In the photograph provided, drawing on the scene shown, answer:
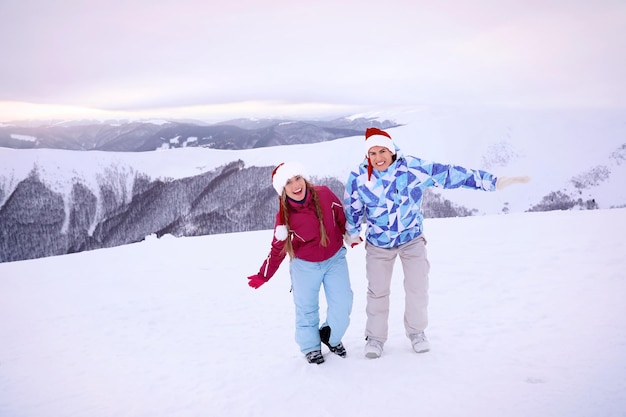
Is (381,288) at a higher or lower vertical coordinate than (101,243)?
higher

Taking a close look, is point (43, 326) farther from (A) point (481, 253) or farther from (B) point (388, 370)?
(A) point (481, 253)

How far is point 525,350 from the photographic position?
Answer: 11.8 feet

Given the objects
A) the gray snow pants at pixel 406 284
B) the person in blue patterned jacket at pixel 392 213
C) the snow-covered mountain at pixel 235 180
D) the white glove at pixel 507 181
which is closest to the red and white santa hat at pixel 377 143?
the person in blue patterned jacket at pixel 392 213

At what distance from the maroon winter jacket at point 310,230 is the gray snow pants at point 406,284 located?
0.39 metres

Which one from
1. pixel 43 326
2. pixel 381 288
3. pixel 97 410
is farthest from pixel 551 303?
pixel 43 326

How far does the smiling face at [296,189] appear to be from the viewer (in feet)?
12.0

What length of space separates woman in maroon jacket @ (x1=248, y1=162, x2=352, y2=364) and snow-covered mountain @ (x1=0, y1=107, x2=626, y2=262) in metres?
71.7

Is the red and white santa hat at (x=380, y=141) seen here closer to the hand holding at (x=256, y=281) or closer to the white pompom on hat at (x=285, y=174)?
the white pompom on hat at (x=285, y=174)

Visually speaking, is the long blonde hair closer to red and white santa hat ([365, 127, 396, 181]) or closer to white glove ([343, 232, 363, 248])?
white glove ([343, 232, 363, 248])

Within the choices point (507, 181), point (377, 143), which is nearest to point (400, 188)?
point (377, 143)

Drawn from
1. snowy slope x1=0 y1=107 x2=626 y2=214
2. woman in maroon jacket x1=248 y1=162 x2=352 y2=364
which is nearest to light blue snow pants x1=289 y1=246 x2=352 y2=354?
woman in maroon jacket x1=248 y1=162 x2=352 y2=364

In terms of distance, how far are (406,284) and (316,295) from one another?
2.60 ft

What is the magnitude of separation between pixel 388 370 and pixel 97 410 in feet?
7.63

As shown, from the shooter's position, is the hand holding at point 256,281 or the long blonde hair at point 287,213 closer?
the long blonde hair at point 287,213
